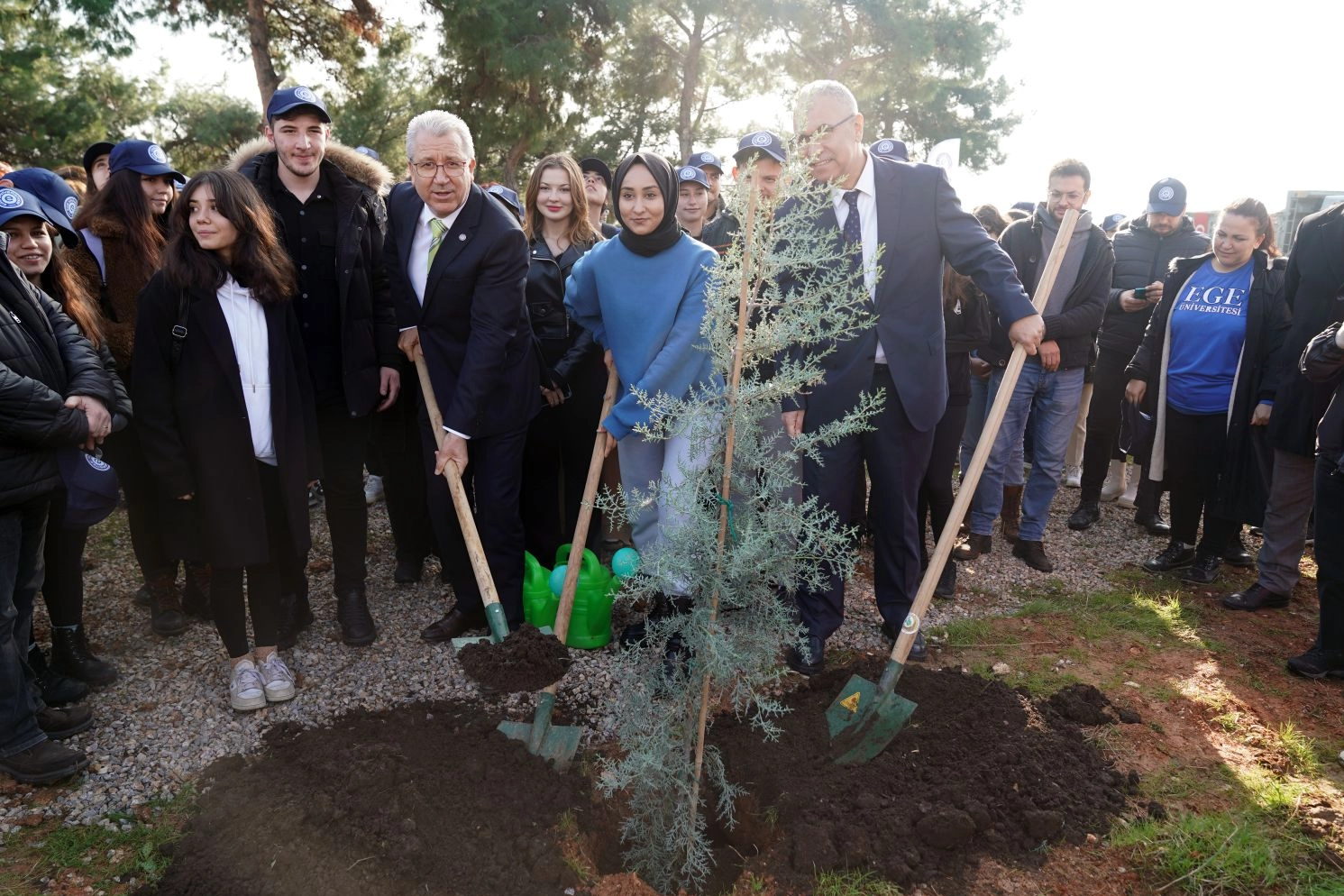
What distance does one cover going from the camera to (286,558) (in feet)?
13.6

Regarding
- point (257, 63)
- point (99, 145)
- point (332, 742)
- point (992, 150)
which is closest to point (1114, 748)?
point (332, 742)

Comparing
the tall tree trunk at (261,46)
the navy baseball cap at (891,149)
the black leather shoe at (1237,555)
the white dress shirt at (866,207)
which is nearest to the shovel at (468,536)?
the white dress shirt at (866,207)

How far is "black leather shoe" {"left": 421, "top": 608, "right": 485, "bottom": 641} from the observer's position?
4.27 meters

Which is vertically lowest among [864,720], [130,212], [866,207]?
[864,720]

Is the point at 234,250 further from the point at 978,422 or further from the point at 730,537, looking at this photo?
the point at 978,422

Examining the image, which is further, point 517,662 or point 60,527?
point 60,527

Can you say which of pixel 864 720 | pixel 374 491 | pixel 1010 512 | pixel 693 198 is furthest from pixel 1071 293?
pixel 374 491

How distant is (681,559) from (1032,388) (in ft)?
12.4

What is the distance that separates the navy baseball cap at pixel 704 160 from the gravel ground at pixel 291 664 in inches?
122

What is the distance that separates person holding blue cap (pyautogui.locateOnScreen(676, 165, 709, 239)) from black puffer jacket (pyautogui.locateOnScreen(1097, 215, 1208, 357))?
3.14m

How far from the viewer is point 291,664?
13.3 feet

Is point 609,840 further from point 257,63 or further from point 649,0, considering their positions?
point 649,0

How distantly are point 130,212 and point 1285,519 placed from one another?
6.26 meters

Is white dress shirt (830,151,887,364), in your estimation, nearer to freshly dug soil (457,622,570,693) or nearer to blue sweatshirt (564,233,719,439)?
blue sweatshirt (564,233,719,439)
